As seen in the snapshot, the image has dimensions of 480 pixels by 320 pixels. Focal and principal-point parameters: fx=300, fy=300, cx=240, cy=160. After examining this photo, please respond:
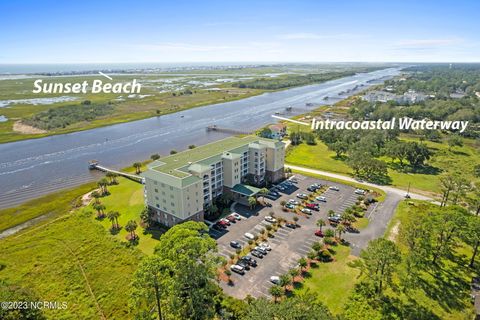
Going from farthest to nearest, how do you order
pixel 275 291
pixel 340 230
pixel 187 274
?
pixel 340 230, pixel 275 291, pixel 187 274

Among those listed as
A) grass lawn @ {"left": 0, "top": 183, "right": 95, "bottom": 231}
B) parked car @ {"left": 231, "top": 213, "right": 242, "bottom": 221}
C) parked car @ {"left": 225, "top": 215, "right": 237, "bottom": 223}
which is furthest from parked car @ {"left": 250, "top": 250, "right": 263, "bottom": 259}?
grass lawn @ {"left": 0, "top": 183, "right": 95, "bottom": 231}

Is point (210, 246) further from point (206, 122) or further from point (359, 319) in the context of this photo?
point (206, 122)

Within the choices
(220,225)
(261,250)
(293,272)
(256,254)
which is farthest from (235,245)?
(293,272)

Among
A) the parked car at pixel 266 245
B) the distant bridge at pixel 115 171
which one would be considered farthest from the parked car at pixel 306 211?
the distant bridge at pixel 115 171

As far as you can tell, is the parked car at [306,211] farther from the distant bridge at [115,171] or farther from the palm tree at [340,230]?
the distant bridge at [115,171]

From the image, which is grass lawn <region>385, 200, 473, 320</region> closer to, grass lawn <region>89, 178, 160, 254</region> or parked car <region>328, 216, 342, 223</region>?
parked car <region>328, 216, 342, 223</region>

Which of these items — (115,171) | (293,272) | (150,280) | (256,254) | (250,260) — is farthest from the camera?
(115,171)

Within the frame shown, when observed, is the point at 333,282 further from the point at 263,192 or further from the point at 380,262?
the point at 263,192
